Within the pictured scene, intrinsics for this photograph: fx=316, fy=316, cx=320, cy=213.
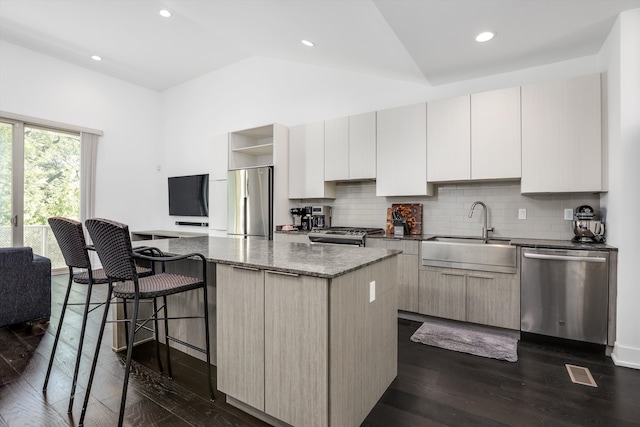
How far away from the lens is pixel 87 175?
18.5 ft

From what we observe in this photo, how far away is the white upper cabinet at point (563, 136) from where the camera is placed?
2.73m

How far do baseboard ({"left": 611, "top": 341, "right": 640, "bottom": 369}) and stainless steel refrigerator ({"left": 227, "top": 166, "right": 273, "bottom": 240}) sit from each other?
11.8ft

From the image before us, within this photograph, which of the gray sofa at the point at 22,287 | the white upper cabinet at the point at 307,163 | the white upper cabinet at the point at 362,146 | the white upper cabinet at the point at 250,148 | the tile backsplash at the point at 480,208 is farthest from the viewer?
the white upper cabinet at the point at 250,148

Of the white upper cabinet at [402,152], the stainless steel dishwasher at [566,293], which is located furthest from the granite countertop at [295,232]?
the stainless steel dishwasher at [566,293]

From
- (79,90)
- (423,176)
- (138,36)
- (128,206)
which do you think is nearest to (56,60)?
(79,90)

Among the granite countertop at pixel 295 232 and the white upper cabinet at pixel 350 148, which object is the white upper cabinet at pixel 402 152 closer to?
the white upper cabinet at pixel 350 148

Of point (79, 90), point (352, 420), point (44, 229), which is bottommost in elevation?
point (352, 420)

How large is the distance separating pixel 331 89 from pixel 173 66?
3147 millimetres

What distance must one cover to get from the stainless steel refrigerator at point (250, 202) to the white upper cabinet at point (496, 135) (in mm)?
2566

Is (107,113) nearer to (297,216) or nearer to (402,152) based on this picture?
(297,216)

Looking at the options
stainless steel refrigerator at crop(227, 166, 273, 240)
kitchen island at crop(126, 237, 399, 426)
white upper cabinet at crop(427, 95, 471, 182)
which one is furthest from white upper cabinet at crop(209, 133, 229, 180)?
kitchen island at crop(126, 237, 399, 426)

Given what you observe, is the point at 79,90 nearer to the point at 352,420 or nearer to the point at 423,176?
the point at 423,176

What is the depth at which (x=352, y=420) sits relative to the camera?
5.33 ft

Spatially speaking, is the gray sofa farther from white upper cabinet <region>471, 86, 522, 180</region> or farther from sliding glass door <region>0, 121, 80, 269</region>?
white upper cabinet <region>471, 86, 522, 180</region>
